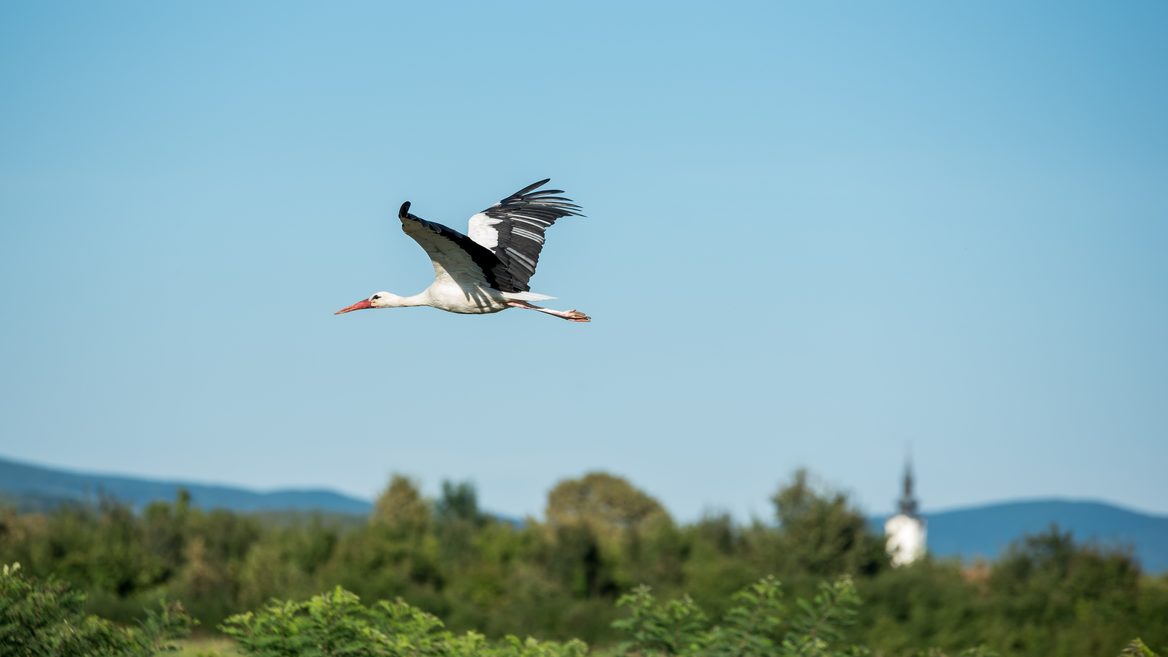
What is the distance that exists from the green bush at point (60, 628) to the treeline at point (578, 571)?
24149mm

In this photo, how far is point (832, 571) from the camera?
52.8 m

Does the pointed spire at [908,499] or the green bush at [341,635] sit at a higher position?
the pointed spire at [908,499]

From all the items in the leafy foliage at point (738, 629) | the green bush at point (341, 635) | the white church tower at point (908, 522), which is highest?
the white church tower at point (908, 522)

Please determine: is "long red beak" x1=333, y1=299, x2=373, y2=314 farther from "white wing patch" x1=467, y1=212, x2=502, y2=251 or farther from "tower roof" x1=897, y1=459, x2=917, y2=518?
"tower roof" x1=897, y1=459, x2=917, y2=518

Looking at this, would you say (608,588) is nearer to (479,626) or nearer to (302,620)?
(479,626)

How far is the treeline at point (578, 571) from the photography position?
4209 cm

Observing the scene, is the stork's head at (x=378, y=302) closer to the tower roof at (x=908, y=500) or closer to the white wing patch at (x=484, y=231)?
the white wing patch at (x=484, y=231)

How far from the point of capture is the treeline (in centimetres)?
4209

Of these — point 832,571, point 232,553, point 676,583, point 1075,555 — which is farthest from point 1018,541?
point 232,553

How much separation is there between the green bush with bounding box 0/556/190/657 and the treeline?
2415cm

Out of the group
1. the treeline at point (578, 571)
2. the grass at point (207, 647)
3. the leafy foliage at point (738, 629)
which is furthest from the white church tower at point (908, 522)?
the leafy foliage at point (738, 629)

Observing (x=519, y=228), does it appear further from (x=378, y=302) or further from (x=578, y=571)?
(x=578, y=571)

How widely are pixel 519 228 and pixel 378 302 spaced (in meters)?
2.33

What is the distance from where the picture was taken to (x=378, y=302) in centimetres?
1794
